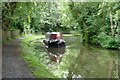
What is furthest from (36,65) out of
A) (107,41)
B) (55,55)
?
(107,41)

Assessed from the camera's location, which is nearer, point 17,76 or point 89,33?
point 17,76

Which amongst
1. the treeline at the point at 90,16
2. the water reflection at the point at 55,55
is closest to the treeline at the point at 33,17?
the treeline at the point at 90,16

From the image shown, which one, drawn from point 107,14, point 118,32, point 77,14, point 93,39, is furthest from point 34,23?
point 118,32

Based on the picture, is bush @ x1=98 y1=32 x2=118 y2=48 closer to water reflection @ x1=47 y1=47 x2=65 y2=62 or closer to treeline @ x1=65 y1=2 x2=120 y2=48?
treeline @ x1=65 y1=2 x2=120 y2=48

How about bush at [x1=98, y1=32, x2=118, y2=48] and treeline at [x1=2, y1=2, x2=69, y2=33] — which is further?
treeline at [x1=2, y1=2, x2=69, y2=33]

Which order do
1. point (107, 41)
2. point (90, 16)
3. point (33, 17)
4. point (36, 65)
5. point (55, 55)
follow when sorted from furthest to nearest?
point (33, 17)
point (90, 16)
point (107, 41)
point (55, 55)
point (36, 65)

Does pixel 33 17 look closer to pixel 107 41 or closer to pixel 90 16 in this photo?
pixel 90 16

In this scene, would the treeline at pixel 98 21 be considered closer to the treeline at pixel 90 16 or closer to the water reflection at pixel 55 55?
the treeline at pixel 90 16

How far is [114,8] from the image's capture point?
1880cm

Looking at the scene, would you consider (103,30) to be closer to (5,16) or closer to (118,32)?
(118,32)

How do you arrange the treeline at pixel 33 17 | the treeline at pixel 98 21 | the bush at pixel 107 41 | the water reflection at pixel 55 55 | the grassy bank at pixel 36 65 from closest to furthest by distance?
the grassy bank at pixel 36 65 < the water reflection at pixel 55 55 < the treeline at pixel 98 21 < the bush at pixel 107 41 < the treeline at pixel 33 17

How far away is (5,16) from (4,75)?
14.1 meters

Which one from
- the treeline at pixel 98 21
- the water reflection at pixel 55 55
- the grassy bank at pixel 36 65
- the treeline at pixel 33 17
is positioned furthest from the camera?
the treeline at pixel 33 17

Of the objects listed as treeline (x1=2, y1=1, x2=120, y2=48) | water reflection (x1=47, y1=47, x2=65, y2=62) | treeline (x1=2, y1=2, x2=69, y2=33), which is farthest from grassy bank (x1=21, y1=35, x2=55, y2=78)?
treeline (x1=2, y1=2, x2=69, y2=33)
